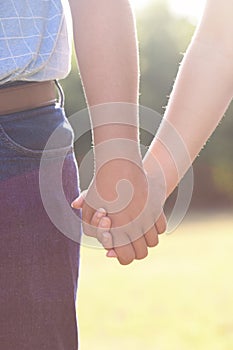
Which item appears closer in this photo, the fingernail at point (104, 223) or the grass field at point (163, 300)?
the fingernail at point (104, 223)

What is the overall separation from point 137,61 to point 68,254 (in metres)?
0.35

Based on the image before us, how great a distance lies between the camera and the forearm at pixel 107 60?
1.84 m

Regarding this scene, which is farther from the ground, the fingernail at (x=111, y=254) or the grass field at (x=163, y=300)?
the fingernail at (x=111, y=254)

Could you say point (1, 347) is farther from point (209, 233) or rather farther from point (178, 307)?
point (209, 233)

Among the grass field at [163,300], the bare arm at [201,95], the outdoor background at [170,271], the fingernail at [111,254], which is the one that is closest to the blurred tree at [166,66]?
the outdoor background at [170,271]

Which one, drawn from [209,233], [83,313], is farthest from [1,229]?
[209,233]

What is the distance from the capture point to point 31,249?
5.96ft

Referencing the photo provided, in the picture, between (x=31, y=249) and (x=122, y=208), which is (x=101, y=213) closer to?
(x=122, y=208)

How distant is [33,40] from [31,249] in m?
0.34

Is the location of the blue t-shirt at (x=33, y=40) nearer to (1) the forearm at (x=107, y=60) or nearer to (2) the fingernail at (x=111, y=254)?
(1) the forearm at (x=107, y=60)

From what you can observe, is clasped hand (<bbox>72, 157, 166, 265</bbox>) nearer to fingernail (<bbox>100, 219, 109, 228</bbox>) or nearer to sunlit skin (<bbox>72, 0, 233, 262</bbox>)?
fingernail (<bbox>100, 219, 109, 228</bbox>)

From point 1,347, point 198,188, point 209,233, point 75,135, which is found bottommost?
point 198,188

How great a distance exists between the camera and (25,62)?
1758 mm

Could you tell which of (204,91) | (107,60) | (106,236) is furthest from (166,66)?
(106,236)
